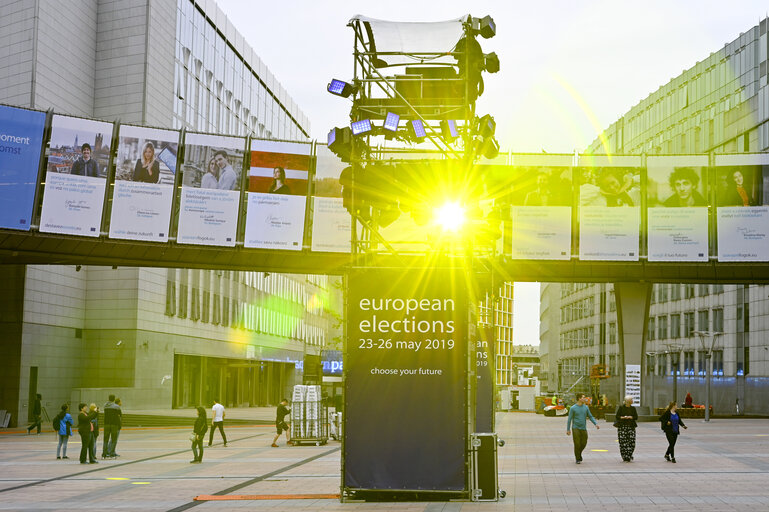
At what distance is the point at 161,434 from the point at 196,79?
3361 centimetres

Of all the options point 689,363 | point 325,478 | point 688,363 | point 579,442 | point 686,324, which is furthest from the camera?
point 686,324

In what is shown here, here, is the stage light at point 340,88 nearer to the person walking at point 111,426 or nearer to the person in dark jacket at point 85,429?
the person in dark jacket at point 85,429

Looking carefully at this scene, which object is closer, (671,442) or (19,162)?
(671,442)

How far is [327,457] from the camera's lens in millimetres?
28047

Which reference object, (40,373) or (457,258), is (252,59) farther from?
(457,258)

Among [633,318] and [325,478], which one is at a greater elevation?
[633,318]

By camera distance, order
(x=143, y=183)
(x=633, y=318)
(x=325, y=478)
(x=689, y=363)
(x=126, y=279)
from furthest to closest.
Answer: (x=689, y=363) → (x=126, y=279) → (x=633, y=318) → (x=143, y=183) → (x=325, y=478)

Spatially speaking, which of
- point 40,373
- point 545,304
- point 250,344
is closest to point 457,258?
point 40,373

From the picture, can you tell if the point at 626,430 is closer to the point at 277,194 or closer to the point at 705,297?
the point at 277,194

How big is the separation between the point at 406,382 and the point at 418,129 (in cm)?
553

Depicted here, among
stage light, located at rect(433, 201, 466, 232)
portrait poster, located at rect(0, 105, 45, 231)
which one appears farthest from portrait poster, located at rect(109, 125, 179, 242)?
stage light, located at rect(433, 201, 466, 232)

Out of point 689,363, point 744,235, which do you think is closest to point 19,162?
point 744,235

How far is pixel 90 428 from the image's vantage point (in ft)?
86.0

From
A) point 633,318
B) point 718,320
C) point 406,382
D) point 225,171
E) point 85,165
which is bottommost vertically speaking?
point 406,382
